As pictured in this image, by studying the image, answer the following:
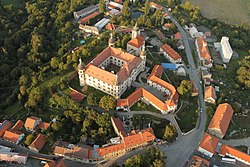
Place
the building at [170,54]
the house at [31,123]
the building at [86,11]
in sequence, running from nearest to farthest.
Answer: the house at [31,123], the building at [170,54], the building at [86,11]

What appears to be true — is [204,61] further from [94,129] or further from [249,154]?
[94,129]

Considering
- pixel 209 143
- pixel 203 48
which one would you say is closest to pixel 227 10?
pixel 203 48

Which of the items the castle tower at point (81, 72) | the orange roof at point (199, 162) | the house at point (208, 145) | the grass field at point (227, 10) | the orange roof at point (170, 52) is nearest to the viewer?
the orange roof at point (199, 162)

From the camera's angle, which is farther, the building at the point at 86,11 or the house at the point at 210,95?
the building at the point at 86,11

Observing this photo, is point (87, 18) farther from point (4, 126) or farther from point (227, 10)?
point (227, 10)

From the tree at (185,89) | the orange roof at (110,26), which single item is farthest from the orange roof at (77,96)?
the orange roof at (110,26)

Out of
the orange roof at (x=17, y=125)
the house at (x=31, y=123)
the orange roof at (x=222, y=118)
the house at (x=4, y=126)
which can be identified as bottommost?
the house at (x=4, y=126)

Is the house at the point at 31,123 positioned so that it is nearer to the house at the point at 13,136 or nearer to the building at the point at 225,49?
the house at the point at 13,136

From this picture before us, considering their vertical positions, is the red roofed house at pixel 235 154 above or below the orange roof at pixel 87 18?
below
